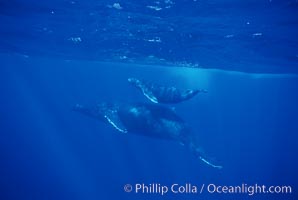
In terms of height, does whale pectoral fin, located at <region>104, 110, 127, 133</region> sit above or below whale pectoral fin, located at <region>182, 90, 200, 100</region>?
below

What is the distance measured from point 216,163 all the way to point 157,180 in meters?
37.9

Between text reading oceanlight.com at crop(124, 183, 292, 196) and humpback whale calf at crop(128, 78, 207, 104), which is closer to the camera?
humpback whale calf at crop(128, 78, 207, 104)

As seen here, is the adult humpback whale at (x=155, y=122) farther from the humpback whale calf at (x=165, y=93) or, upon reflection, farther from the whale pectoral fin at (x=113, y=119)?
the humpback whale calf at (x=165, y=93)

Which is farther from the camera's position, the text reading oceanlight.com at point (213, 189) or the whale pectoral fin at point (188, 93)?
the text reading oceanlight.com at point (213, 189)

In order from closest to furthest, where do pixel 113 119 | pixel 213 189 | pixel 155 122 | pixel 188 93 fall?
1. pixel 188 93
2. pixel 113 119
3. pixel 155 122
4. pixel 213 189

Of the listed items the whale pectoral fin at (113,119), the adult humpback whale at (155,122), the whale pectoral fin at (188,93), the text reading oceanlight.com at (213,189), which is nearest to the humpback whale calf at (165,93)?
the whale pectoral fin at (188,93)

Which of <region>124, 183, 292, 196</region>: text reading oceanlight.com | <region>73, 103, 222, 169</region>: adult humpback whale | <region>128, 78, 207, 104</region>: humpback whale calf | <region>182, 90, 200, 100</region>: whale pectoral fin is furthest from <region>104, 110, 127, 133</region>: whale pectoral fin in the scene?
<region>182, 90, 200, 100</region>: whale pectoral fin

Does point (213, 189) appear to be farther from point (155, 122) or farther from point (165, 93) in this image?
point (165, 93)

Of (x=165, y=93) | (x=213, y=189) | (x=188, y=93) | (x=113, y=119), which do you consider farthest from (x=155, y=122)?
(x=213, y=189)

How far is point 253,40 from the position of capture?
21.6 m

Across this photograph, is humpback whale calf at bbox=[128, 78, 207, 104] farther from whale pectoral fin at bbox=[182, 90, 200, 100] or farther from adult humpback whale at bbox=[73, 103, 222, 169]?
adult humpback whale at bbox=[73, 103, 222, 169]

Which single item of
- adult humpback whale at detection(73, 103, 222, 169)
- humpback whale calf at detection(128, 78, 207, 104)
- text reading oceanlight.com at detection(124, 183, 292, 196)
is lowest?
text reading oceanlight.com at detection(124, 183, 292, 196)

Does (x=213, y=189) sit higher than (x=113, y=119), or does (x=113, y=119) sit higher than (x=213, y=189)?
(x=113, y=119)

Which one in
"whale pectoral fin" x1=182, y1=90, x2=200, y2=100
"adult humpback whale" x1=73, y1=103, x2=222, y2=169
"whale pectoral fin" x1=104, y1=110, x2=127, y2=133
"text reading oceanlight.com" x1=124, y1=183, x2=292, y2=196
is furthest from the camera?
"text reading oceanlight.com" x1=124, y1=183, x2=292, y2=196
